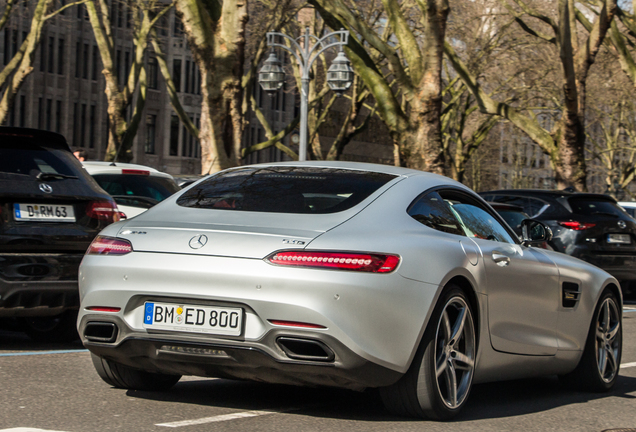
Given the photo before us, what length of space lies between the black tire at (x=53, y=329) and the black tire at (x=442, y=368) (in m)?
4.14

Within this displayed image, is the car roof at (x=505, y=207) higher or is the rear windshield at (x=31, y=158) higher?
the rear windshield at (x=31, y=158)

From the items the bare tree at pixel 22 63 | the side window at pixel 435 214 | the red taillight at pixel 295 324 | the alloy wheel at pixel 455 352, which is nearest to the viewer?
the red taillight at pixel 295 324

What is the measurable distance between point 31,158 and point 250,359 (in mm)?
3634

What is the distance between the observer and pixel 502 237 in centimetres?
634

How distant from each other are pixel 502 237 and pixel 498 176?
264 ft

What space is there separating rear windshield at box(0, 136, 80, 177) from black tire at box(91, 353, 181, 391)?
234 centimetres

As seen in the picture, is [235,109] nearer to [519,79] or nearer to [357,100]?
[357,100]

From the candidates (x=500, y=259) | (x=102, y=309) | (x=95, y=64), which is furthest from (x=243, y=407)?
(x=95, y=64)

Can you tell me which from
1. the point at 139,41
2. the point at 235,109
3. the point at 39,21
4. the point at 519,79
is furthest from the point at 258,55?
the point at 235,109

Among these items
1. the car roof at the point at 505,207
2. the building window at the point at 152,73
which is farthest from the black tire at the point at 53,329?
the building window at the point at 152,73

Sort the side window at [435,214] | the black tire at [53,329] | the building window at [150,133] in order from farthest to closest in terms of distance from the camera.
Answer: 1. the building window at [150,133]
2. the black tire at [53,329]
3. the side window at [435,214]

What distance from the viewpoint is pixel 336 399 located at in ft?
19.5

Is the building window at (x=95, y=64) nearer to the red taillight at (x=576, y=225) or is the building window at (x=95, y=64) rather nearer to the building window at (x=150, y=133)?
the building window at (x=150, y=133)

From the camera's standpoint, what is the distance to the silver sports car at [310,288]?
4.74 meters
